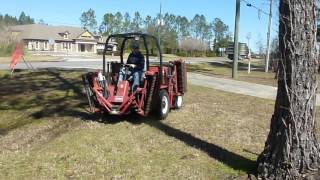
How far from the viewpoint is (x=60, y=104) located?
13.3 meters

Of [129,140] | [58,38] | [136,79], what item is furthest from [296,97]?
[58,38]

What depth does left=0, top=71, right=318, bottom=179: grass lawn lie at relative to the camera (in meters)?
7.07

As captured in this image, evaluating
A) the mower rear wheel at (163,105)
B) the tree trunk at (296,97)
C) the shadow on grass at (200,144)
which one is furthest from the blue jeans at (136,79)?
the tree trunk at (296,97)

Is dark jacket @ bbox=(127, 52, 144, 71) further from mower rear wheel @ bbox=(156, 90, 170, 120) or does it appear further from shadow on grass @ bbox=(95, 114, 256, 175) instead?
shadow on grass @ bbox=(95, 114, 256, 175)

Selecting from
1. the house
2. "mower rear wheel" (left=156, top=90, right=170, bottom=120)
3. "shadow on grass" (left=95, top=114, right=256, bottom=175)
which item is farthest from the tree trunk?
the house

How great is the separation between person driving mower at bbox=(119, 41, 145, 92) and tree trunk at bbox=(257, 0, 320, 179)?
468 centimetres

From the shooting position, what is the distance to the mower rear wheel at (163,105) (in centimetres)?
1069

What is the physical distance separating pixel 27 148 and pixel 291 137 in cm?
485

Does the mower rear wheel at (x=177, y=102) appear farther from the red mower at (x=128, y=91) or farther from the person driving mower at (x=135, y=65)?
the person driving mower at (x=135, y=65)

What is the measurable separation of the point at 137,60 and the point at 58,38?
91.1 meters

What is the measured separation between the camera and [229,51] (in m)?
27.8

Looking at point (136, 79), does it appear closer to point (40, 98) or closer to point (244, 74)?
point (40, 98)

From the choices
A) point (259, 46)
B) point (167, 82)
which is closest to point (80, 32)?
point (259, 46)

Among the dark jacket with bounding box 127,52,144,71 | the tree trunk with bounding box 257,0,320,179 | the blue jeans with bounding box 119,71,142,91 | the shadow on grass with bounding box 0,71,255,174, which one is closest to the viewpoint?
the tree trunk with bounding box 257,0,320,179
